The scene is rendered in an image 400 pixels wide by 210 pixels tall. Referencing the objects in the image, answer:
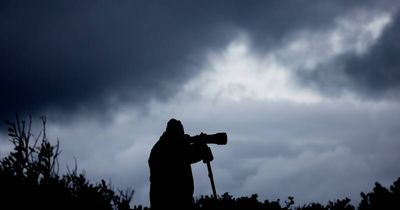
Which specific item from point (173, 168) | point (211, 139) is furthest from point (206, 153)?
point (173, 168)

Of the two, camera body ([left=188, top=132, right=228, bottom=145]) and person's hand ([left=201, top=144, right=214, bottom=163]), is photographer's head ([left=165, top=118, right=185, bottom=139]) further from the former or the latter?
person's hand ([left=201, top=144, right=214, bottom=163])

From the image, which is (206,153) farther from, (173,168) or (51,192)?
(51,192)

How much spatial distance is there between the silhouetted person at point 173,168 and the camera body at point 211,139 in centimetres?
7

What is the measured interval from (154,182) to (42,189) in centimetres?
1019

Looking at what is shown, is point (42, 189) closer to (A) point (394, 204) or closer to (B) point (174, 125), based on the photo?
(B) point (174, 125)

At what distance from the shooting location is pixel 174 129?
518cm

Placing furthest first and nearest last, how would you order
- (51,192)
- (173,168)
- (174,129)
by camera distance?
1. (51,192)
2. (174,129)
3. (173,168)

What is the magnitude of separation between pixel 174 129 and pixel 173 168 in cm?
60

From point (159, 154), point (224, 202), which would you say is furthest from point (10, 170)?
point (159, 154)

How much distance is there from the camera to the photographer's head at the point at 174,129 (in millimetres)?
5133

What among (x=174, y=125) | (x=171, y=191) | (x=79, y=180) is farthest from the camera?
(x=79, y=180)

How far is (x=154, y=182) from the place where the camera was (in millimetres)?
4934

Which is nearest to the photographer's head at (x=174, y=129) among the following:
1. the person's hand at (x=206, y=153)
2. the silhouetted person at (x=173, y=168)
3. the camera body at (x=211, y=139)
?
the silhouetted person at (x=173, y=168)

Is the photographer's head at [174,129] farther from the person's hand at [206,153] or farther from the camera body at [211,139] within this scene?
the person's hand at [206,153]
